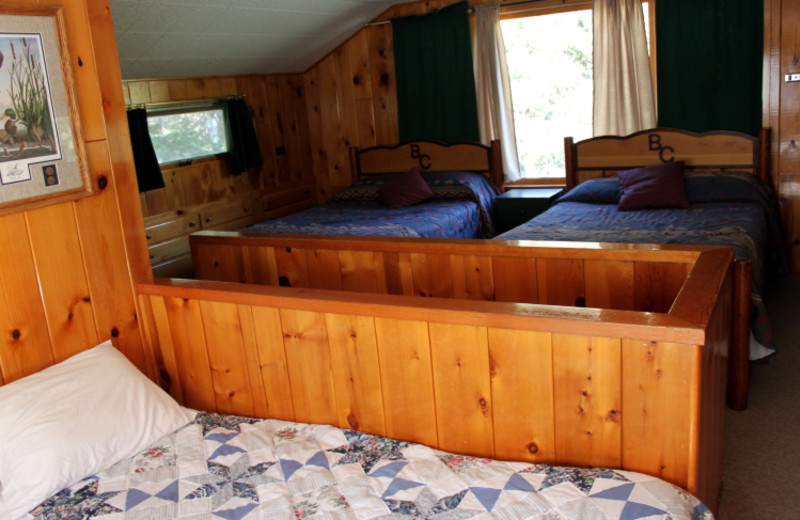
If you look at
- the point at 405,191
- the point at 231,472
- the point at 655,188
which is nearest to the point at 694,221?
the point at 655,188

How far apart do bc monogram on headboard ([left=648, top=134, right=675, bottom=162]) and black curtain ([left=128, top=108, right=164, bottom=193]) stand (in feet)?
10.7

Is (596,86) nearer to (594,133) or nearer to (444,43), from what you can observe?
(594,133)

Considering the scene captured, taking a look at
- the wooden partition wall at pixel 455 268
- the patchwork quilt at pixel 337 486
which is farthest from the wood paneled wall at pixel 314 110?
the patchwork quilt at pixel 337 486

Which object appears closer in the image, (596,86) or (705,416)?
(705,416)

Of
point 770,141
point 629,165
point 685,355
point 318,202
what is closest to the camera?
point 685,355

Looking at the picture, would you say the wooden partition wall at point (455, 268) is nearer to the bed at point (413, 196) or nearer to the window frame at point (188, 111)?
the bed at point (413, 196)

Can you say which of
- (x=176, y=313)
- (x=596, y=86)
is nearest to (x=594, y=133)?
(x=596, y=86)

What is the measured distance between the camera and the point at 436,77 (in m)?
5.52

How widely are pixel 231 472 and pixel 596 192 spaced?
11.0 ft

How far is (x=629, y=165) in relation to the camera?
4742 mm

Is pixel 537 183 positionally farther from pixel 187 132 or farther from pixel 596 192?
pixel 187 132

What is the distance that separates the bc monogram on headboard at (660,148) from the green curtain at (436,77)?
1.33 m

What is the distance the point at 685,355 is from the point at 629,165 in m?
3.51

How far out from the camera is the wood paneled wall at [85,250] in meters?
1.90
